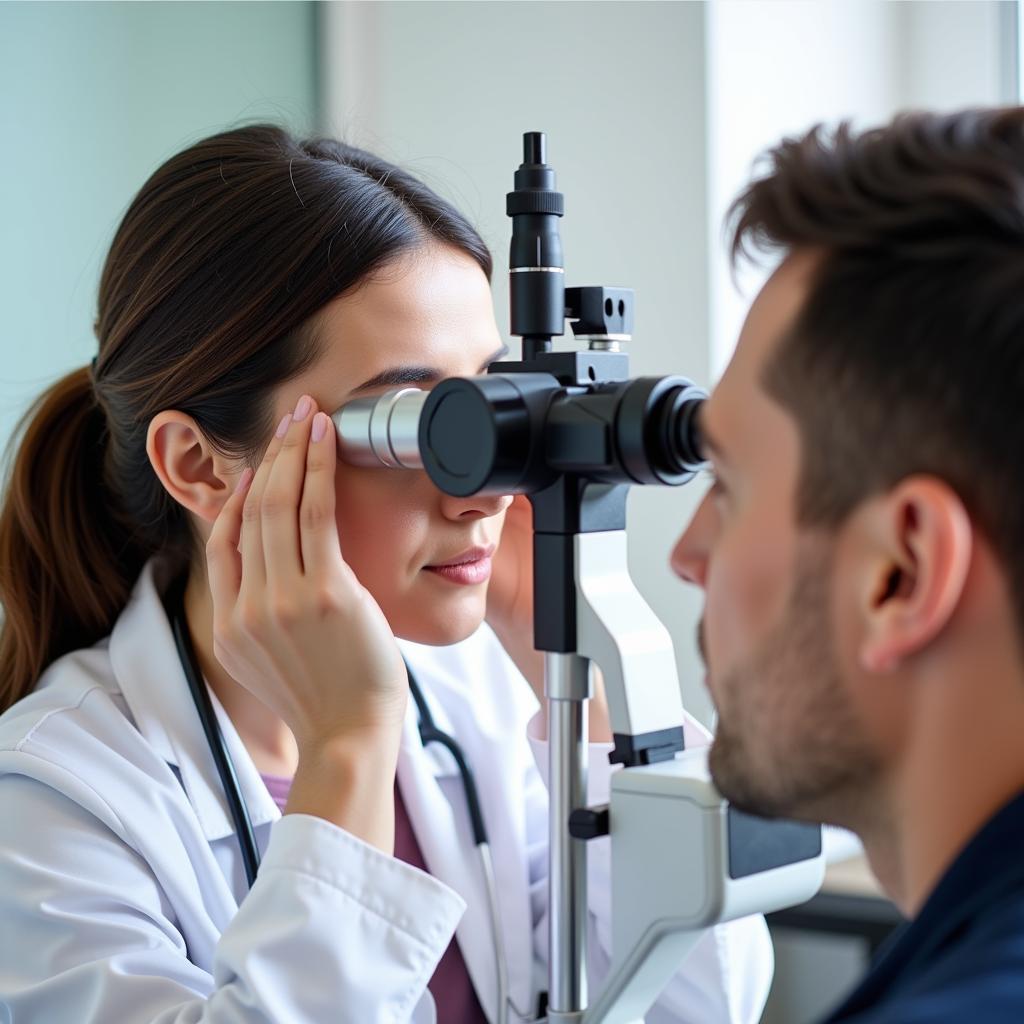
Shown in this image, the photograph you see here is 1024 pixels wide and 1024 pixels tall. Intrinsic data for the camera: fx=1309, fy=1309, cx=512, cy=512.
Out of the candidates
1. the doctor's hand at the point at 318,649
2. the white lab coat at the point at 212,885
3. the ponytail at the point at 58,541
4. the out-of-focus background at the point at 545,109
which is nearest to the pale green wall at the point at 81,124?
the out-of-focus background at the point at 545,109

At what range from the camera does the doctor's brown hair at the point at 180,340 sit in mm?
1134

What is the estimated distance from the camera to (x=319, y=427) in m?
1.06

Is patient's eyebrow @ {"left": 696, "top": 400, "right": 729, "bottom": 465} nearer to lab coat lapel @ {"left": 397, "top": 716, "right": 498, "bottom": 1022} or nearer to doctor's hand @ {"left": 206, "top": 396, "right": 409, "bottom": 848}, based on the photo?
doctor's hand @ {"left": 206, "top": 396, "right": 409, "bottom": 848}

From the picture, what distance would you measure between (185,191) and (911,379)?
76 cm

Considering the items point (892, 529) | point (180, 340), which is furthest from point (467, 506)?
point (892, 529)

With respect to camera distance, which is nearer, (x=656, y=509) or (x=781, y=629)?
(x=781, y=629)

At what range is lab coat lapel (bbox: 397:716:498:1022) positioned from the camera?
1.25 metres

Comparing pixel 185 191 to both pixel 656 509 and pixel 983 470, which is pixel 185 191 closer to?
pixel 983 470

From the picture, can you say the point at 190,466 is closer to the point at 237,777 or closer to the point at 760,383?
the point at 237,777

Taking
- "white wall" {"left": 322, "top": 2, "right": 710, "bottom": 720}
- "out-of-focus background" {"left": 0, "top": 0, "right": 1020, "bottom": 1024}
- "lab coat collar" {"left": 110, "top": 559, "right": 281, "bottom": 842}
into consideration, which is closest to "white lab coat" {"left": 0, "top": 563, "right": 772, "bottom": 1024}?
"lab coat collar" {"left": 110, "top": 559, "right": 281, "bottom": 842}

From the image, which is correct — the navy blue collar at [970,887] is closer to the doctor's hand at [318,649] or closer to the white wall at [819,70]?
the doctor's hand at [318,649]

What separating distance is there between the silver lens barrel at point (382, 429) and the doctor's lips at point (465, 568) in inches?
5.5

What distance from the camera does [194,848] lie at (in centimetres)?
111

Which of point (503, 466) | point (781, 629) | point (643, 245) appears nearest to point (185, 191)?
point (503, 466)
